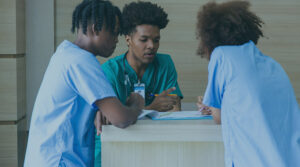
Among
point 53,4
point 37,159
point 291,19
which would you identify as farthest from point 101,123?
point 291,19

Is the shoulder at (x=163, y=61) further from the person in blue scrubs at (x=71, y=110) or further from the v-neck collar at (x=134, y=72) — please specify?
the person in blue scrubs at (x=71, y=110)

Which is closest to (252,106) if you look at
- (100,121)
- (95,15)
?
(100,121)

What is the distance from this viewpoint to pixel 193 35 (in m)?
3.29

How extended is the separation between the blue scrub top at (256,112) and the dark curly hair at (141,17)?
3.13 feet

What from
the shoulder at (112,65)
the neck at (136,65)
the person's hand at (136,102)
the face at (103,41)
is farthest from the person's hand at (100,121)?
the neck at (136,65)

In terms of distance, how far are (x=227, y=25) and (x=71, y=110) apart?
64 centimetres

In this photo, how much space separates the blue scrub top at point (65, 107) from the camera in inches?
58.6

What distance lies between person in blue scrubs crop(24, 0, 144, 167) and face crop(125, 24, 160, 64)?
756 mm

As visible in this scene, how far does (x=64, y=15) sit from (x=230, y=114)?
209 centimetres

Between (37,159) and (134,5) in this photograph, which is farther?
(134,5)

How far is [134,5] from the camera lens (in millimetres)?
2473

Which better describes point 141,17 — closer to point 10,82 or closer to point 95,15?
point 95,15

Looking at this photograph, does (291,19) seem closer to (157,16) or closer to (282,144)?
(157,16)

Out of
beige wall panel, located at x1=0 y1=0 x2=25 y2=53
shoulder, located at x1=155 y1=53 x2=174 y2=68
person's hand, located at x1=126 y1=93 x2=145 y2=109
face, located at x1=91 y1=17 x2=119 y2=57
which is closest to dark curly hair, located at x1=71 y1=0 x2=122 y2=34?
face, located at x1=91 y1=17 x2=119 y2=57
